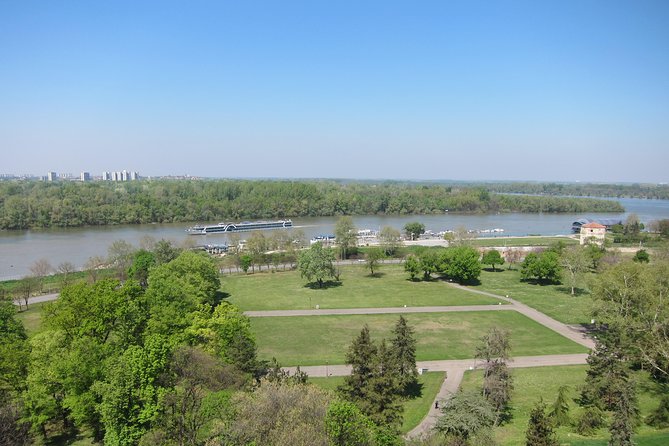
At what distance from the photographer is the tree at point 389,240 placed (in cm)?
5434

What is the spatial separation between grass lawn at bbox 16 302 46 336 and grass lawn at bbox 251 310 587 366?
44.8ft

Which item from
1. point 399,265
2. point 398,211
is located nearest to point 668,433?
point 399,265

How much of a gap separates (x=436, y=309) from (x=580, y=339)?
9607 millimetres

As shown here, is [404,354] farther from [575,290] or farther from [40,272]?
[40,272]

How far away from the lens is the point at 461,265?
4106 cm

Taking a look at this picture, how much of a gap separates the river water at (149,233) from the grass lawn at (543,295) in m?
32.8

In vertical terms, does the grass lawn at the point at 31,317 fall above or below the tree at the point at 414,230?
below

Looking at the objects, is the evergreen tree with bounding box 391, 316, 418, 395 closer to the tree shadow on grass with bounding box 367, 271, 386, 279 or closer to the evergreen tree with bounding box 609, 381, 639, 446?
the evergreen tree with bounding box 609, 381, 639, 446

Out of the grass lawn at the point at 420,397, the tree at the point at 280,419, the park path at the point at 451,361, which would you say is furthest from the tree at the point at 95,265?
the tree at the point at 280,419

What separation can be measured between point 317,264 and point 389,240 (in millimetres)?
17648

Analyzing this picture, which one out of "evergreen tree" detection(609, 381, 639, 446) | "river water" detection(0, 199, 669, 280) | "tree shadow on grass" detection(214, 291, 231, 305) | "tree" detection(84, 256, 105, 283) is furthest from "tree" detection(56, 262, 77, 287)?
"evergreen tree" detection(609, 381, 639, 446)

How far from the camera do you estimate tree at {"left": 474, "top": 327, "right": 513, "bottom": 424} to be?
1680 centimetres

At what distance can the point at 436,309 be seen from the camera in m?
33.1

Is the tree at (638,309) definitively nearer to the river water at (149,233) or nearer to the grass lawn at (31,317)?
the grass lawn at (31,317)
